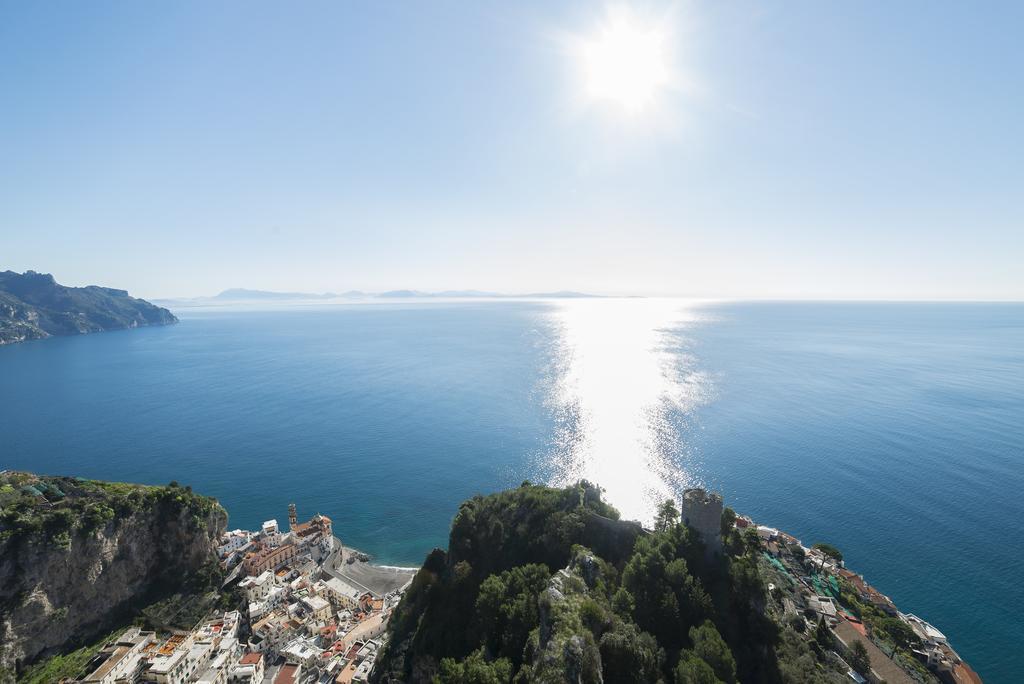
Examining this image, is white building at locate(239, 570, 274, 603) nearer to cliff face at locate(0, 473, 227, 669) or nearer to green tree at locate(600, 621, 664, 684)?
cliff face at locate(0, 473, 227, 669)

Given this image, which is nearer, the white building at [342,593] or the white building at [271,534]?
the white building at [342,593]

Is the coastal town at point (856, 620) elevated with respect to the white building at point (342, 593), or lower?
elevated

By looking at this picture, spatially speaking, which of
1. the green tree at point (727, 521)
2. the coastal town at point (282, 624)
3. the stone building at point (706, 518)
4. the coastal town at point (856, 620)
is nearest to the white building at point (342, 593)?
the coastal town at point (282, 624)

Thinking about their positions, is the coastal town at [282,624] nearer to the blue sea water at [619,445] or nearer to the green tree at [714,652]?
the blue sea water at [619,445]

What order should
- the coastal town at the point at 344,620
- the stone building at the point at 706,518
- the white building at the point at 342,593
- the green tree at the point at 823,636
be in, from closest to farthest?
1. the stone building at the point at 706,518
2. the green tree at the point at 823,636
3. the coastal town at the point at 344,620
4. the white building at the point at 342,593

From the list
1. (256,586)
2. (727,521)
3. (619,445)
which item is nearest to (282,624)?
(256,586)

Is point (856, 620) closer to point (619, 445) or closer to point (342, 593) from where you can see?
point (619, 445)
